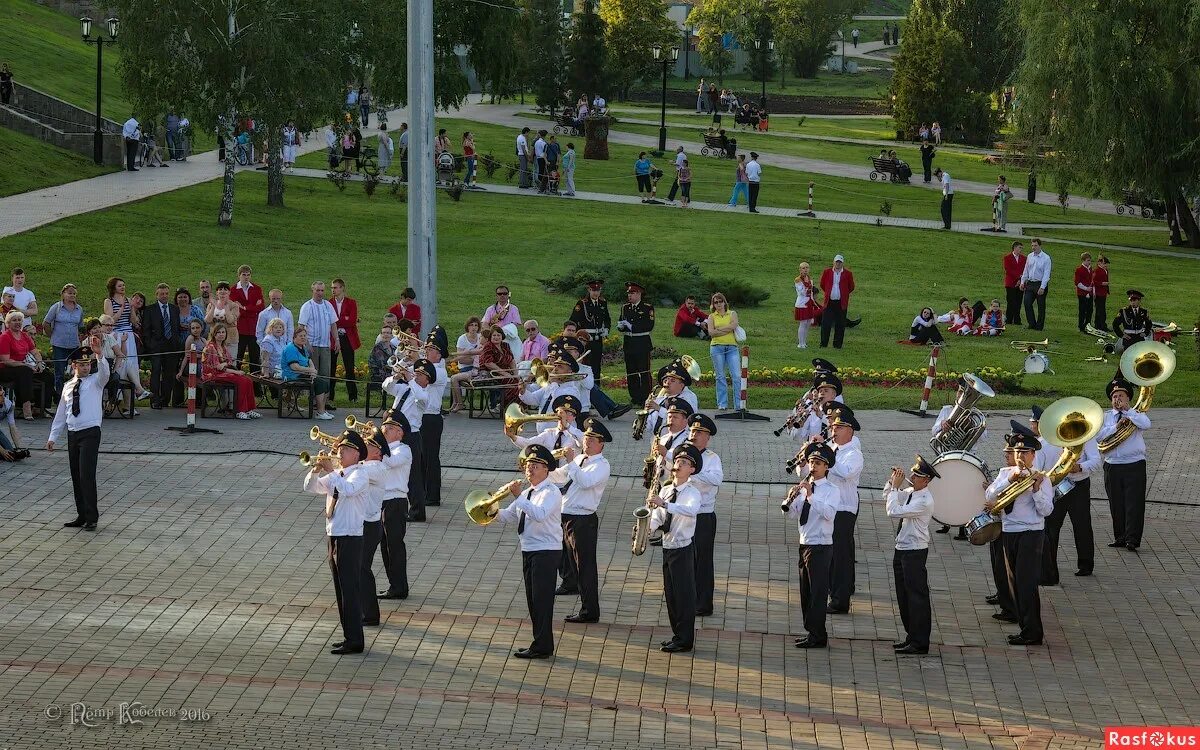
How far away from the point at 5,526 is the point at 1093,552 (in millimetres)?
11515

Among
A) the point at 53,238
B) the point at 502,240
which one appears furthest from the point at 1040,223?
the point at 53,238

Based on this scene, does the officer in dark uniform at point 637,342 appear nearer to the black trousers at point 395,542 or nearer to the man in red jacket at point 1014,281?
the black trousers at point 395,542

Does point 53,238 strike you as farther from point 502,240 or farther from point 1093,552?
point 1093,552

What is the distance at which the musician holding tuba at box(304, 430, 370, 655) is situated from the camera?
12969 millimetres

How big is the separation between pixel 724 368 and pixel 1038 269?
1099 cm

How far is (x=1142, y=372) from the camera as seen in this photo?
1723 cm

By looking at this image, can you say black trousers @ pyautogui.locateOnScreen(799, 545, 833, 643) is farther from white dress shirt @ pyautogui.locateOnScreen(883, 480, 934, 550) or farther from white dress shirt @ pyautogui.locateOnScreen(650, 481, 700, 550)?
white dress shirt @ pyautogui.locateOnScreen(650, 481, 700, 550)

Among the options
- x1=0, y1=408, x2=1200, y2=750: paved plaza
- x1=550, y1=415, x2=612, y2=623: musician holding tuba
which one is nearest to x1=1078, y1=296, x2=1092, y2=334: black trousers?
x1=0, y1=408, x2=1200, y2=750: paved plaza

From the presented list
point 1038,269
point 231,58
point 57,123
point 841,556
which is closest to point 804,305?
point 1038,269

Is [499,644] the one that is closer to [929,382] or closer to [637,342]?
[637,342]

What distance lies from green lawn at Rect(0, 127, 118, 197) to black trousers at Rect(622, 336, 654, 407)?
21.2 metres

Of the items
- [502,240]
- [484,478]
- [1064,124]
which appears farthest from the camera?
[1064,124]

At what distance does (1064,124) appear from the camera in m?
41.8

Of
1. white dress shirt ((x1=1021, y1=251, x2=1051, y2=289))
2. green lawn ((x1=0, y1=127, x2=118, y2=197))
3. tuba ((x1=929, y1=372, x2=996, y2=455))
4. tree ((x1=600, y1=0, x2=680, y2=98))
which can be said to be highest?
tree ((x1=600, y1=0, x2=680, y2=98))
